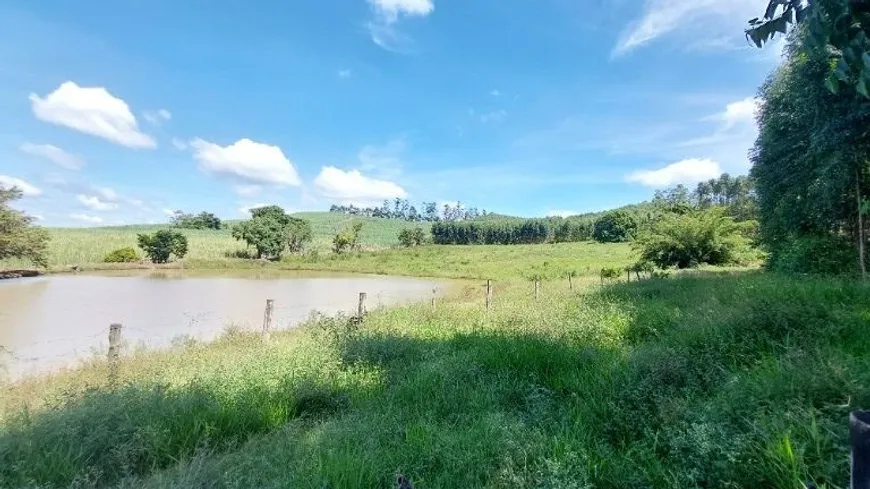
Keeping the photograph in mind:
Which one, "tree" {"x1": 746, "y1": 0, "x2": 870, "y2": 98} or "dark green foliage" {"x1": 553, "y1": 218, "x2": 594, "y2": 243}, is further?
"dark green foliage" {"x1": 553, "y1": 218, "x2": 594, "y2": 243}

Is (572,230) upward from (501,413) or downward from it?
upward

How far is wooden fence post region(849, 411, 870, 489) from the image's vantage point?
1.15 meters

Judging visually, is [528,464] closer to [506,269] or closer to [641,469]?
[641,469]

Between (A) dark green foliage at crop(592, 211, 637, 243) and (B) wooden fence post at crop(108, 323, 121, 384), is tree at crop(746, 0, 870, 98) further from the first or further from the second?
(A) dark green foliage at crop(592, 211, 637, 243)

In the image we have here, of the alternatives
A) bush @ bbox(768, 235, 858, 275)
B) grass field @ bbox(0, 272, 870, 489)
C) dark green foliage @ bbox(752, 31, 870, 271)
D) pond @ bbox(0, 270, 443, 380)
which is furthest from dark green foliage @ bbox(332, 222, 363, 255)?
grass field @ bbox(0, 272, 870, 489)

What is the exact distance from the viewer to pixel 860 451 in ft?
3.84

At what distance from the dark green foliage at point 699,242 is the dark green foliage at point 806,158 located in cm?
821

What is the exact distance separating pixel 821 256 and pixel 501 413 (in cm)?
1397

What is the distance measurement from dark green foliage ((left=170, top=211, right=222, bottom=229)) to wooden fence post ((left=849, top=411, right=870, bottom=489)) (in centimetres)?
12095

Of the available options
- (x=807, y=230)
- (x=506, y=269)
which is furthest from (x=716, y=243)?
(x=506, y=269)

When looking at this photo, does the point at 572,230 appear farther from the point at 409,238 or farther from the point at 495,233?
the point at 409,238

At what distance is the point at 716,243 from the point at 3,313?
33.3 metres

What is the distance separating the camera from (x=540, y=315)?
8.93 m

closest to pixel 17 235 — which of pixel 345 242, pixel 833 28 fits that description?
pixel 345 242
